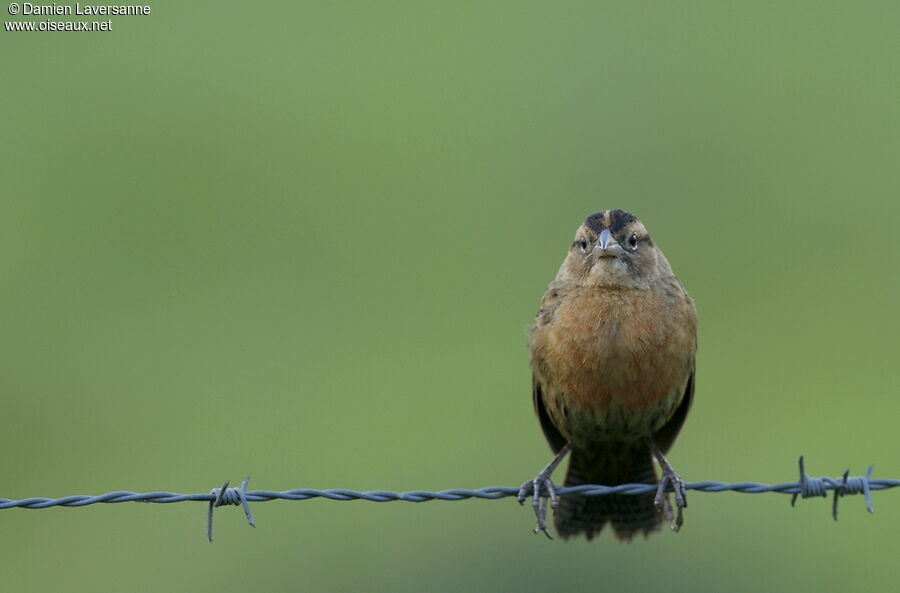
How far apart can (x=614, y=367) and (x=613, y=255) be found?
2.07 feet

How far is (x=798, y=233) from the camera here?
552 inches

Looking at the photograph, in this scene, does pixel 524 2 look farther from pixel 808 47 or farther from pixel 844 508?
pixel 844 508

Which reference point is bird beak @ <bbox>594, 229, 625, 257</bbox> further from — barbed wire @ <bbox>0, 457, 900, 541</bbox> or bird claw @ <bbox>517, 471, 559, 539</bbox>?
barbed wire @ <bbox>0, 457, 900, 541</bbox>

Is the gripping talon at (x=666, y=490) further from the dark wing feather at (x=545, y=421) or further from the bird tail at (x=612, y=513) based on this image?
A: the dark wing feather at (x=545, y=421)

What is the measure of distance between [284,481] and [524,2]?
8.16 m

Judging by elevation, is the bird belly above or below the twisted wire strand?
above

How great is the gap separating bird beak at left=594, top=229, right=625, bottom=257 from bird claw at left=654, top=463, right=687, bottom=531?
1.15 m

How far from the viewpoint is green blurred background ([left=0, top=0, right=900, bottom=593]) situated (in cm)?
1053

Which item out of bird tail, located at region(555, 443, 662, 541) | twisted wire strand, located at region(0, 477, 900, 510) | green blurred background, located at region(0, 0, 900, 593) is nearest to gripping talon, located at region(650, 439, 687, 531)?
bird tail, located at region(555, 443, 662, 541)

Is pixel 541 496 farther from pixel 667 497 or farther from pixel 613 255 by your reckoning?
pixel 613 255

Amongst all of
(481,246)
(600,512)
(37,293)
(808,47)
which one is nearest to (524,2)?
(808,47)

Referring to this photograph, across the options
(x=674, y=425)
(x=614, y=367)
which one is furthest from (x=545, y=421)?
(x=614, y=367)

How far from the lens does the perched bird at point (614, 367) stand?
303 inches

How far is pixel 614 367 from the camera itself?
768 cm
